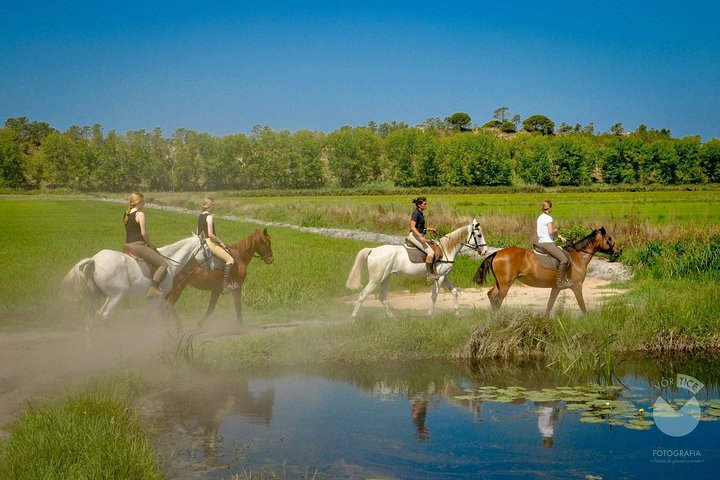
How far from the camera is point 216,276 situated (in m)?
14.7

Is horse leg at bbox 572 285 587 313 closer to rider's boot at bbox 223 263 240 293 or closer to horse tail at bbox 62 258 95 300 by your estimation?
rider's boot at bbox 223 263 240 293

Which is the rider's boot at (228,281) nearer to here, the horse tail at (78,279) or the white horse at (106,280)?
the white horse at (106,280)

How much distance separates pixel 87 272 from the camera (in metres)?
12.6

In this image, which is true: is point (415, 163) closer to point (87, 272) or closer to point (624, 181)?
point (624, 181)

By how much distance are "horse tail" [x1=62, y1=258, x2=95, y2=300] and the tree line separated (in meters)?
112

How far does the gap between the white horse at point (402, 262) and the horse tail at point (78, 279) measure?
557 centimetres

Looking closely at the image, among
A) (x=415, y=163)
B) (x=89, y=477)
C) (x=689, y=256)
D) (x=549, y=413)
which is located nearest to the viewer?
(x=89, y=477)

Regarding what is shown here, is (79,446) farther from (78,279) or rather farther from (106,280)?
(78,279)

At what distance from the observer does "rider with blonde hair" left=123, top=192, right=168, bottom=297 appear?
507 inches

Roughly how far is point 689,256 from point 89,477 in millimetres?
20188

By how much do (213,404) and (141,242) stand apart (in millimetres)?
4132

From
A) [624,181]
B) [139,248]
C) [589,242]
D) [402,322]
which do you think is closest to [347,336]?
[402,322]

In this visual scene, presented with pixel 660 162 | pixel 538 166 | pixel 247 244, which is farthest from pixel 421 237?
pixel 660 162

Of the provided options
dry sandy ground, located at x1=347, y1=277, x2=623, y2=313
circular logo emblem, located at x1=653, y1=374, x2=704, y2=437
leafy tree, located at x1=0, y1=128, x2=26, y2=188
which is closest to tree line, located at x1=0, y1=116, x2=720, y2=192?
leafy tree, located at x1=0, y1=128, x2=26, y2=188
